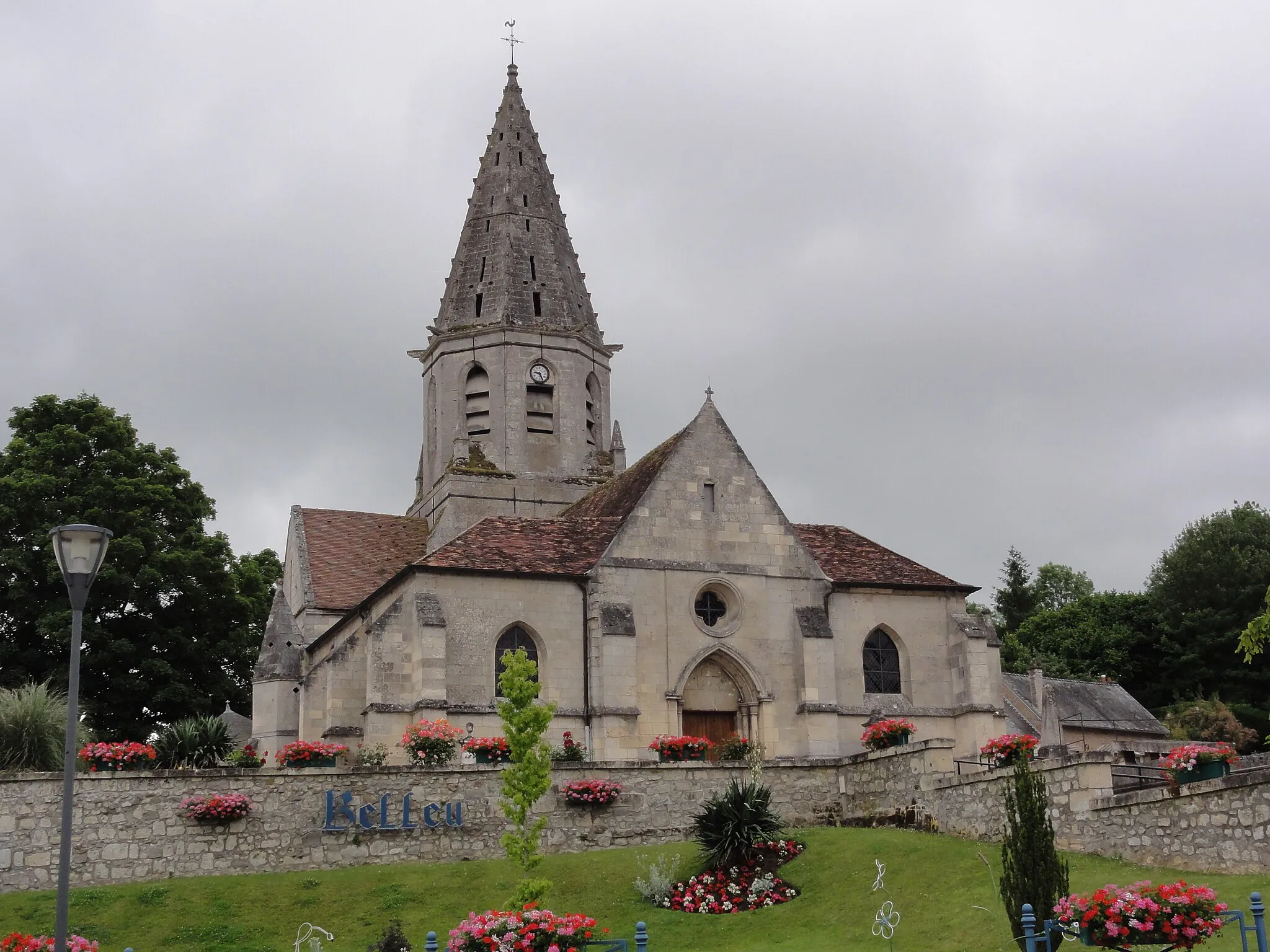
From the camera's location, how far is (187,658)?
46312mm

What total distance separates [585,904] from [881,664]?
47.1 ft

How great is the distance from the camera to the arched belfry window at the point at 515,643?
3281 centimetres

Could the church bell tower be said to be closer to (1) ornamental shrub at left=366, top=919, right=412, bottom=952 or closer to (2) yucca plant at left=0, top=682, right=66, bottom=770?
(2) yucca plant at left=0, top=682, right=66, bottom=770

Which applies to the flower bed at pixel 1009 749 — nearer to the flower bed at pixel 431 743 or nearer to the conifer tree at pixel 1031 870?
the conifer tree at pixel 1031 870

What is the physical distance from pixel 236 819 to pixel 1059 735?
23657 millimetres

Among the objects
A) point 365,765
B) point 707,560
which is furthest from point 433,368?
point 365,765

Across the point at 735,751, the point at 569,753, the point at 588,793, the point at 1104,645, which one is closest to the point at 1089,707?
the point at 1104,645

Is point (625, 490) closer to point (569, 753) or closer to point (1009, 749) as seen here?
point (569, 753)

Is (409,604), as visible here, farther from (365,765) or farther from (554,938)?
(554,938)

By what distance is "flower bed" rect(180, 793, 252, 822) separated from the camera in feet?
79.6

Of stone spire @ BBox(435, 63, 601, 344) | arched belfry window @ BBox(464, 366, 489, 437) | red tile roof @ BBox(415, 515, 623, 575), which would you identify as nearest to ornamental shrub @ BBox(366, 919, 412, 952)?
red tile roof @ BBox(415, 515, 623, 575)

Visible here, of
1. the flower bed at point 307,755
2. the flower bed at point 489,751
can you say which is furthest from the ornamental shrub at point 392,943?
the flower bed at point 489,751

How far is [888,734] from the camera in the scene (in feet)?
93.4

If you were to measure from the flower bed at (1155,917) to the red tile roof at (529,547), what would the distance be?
1969 cm
